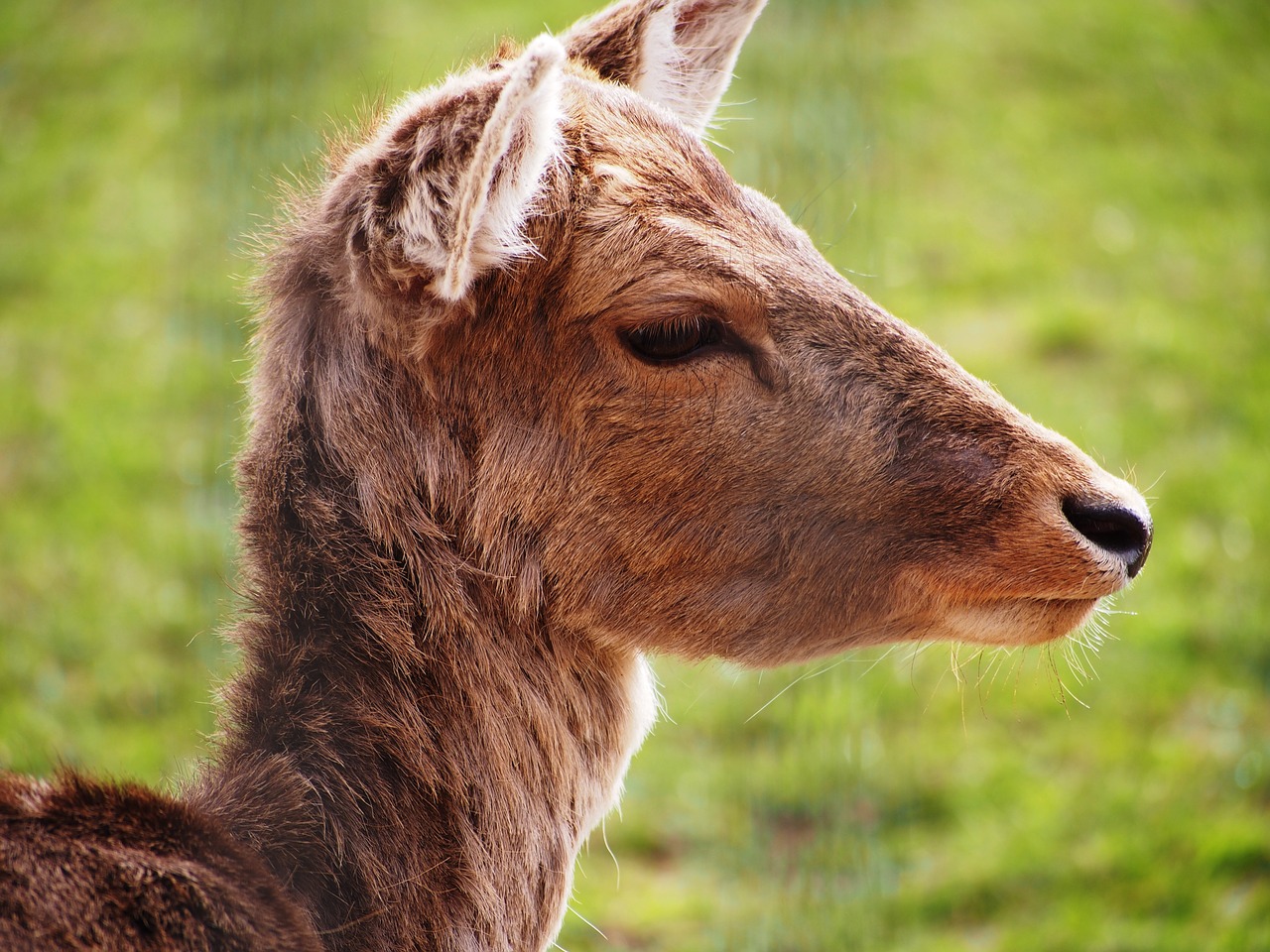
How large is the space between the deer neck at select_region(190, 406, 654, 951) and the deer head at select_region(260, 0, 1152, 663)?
12 cm

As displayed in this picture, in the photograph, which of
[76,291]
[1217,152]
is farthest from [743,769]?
[1217,152]

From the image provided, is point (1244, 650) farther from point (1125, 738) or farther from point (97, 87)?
point (97, 87)

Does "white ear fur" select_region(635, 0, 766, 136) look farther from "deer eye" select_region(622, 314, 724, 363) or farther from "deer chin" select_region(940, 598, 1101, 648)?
"deer chin" select_region(940, 598, 1101, 648)

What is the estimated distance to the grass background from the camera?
16.2ft

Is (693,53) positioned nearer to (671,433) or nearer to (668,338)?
(668,338)

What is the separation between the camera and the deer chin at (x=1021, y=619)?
9.29 ft

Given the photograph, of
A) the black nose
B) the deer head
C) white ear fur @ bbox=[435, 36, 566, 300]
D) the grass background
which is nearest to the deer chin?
the deer head

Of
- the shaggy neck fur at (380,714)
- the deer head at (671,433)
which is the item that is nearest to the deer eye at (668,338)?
the deer head at (671,433)

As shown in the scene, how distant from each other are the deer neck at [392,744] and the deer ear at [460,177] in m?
0.59

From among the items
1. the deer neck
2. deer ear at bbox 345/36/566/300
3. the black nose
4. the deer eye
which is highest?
deer ear at bbox 345/36/566/300

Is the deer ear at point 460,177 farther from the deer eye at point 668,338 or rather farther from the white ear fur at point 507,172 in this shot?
the deer eye at point 668,338

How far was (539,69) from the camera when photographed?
232 centimetres

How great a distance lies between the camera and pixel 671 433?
9.20 ft

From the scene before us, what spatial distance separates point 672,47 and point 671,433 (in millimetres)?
1276
